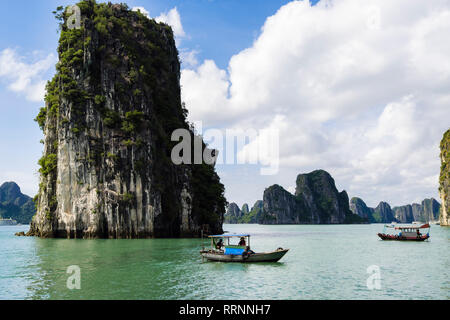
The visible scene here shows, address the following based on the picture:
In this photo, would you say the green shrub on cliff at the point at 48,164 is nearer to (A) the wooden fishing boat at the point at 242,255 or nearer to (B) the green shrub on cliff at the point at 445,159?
(A) the wooden fishing boat at the point at 242,255

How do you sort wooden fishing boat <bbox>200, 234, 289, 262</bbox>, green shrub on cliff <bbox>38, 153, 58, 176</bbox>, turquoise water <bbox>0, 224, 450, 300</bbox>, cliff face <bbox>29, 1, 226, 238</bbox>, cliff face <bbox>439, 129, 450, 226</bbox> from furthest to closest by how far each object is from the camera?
cliff face <bbox>439, 129, 450, 226</bbox>
green shrub on cliff <bbox>38, 153, 58, 176</bbox>
cliff face <bbox>29, 1, 226, 238</bbox>
wooden fishing boat <bbox>200, 234, 289, 262</bbox>
turquoise water <bbox>0, 224, 450, 300</bbox>

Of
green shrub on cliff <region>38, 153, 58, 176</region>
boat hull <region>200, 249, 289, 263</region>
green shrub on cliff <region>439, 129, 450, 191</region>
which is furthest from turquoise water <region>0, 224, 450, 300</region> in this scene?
green shrub on cliff <region>439, 129, 450, 191</region>

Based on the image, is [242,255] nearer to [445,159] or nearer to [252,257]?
[252,257]

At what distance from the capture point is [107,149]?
163 feet

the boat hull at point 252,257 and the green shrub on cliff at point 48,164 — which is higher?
the green shrub on cliff at point 48,164

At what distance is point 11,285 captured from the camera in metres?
19.0

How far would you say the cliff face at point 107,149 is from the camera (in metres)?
48.0

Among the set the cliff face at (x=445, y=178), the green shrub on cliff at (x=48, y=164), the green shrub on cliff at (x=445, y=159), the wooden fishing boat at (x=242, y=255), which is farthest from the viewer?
the cliff face at (x=445, y=178)

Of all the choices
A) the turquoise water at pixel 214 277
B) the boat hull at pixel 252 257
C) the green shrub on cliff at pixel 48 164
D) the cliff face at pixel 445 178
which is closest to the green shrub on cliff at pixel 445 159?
the cliff face at pixel 445 178

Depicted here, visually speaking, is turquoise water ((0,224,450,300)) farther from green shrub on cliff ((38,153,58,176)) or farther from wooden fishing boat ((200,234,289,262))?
green shrub on cliff ((38,153,58,176))

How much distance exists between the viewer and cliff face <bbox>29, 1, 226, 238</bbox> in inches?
1891

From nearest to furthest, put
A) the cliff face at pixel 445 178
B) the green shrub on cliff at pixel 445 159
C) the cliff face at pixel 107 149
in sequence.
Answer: the cliff face at pixel 107 149
the green shrub on cliff at pixel 445 159
the cliff face at pixel 445 178

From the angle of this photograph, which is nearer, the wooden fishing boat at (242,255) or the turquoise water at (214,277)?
the turquoise water at (214,277)

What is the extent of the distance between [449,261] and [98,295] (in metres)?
26.5
